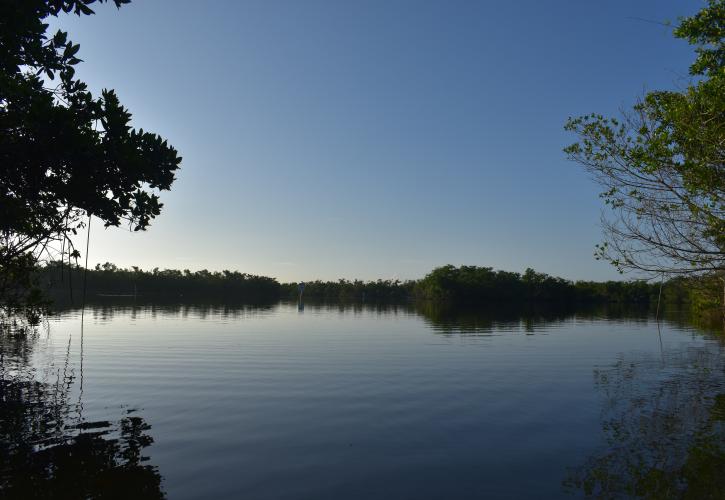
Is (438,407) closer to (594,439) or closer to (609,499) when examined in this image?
(594,439)

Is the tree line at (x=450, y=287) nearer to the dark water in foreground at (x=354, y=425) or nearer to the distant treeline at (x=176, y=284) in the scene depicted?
the distant treeline at (x=176, y=284)

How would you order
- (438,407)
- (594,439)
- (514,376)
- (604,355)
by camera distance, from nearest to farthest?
(594,439) < (438,407) < (514,376) < (604,355)

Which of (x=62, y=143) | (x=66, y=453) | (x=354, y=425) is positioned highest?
(x=62, y=143)

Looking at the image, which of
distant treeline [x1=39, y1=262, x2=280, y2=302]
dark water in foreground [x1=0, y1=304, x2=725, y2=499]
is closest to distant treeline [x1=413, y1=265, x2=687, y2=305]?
distant treeline [x1=39, y1=262, x2=280, y2=302]

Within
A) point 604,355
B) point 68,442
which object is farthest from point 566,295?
point 68,442

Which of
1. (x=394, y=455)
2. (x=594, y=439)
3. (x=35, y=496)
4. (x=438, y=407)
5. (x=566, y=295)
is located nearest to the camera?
(x=35, y=496)

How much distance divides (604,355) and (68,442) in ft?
84.5

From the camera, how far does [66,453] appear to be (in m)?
9.66

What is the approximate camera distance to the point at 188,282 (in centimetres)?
16412

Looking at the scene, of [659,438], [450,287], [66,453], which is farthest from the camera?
[450,287]

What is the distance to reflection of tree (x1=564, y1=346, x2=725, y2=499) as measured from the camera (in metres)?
8.70

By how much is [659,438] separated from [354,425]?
7.22 m

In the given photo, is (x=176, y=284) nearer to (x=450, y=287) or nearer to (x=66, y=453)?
(x=450, y=287)

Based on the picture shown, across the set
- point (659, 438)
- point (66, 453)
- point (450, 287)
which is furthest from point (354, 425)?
point (450, 287)
